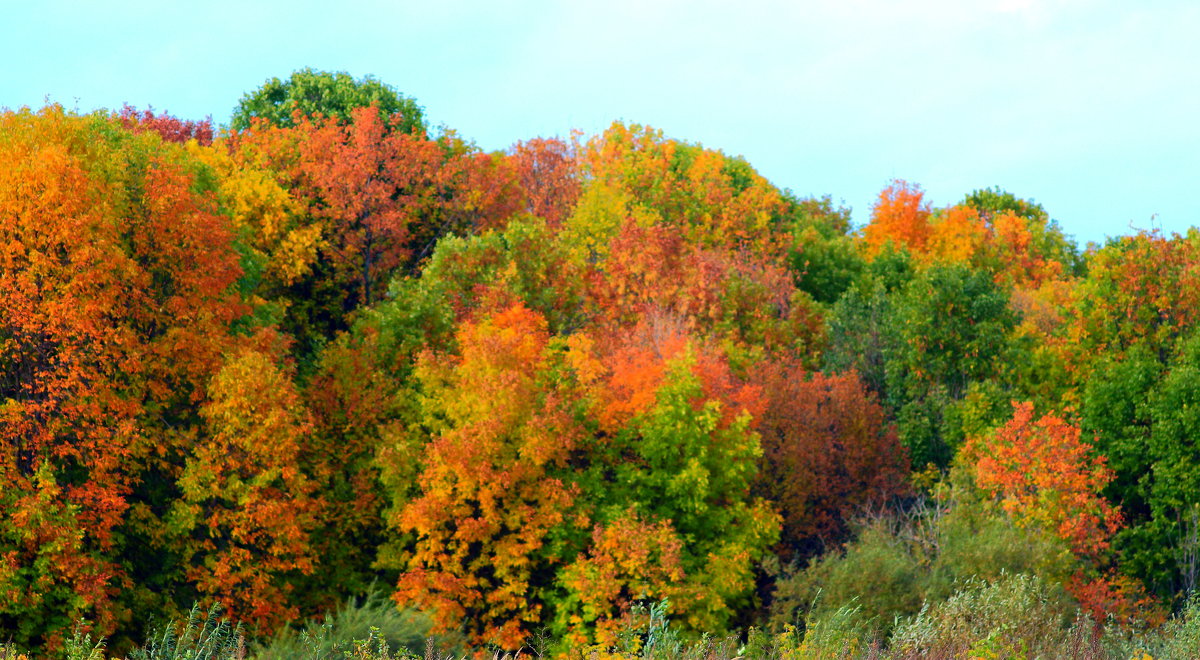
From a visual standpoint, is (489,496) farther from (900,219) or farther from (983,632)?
(900,219)

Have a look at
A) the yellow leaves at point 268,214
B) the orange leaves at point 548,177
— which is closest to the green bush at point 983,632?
the yellow leaves at point 268,214

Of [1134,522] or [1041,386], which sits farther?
[1041,386]

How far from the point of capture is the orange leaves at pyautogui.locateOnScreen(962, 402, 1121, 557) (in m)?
42.1

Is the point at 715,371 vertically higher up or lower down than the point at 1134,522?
higher up

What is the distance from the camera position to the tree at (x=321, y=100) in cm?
5700

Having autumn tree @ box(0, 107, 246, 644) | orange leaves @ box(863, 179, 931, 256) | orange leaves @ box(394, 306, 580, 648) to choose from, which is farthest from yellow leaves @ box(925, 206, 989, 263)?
autumn tree @ box(0, 107, 246, 644)

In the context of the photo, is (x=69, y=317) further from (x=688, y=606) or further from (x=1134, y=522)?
(x=1134, y=522)

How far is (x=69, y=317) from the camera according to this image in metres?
31.2

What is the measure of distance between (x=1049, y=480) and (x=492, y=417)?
19.4 m

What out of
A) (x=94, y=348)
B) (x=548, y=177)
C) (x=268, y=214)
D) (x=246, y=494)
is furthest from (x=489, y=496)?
(x=548, y=177)

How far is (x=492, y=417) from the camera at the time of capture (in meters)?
38.2

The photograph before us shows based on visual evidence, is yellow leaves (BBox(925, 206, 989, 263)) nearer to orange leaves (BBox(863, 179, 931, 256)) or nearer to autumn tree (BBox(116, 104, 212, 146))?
orange leaves (BBox(863, 179, 931, 256))

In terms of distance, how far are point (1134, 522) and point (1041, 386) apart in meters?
7.52

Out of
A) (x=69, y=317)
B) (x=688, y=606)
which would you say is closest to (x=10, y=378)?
(x=69, y=317)
